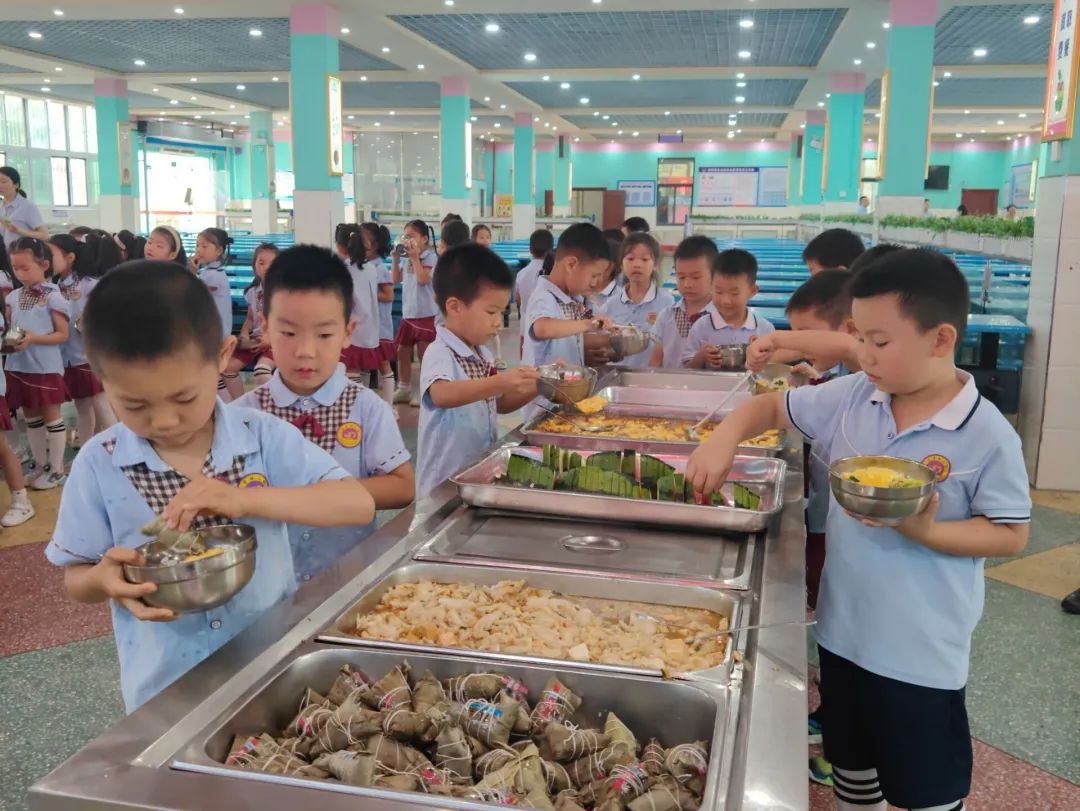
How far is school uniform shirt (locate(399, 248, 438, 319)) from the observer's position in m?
6.63

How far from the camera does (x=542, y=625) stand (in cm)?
130

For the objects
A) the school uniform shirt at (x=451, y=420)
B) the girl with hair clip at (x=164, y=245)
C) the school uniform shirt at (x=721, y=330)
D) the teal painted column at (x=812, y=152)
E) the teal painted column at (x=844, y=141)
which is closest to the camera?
the school uniform shirt at (x=451, y=420)

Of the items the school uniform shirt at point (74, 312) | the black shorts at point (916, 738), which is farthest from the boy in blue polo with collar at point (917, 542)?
the school uniform shirt at point (74, 312)

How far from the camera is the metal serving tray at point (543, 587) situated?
1180 mm

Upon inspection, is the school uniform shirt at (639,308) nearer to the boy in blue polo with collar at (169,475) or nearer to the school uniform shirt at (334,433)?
the school uniform shirt at (334,433)

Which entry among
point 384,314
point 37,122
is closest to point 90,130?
point 37,122

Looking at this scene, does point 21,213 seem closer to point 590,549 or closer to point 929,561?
point 590,549

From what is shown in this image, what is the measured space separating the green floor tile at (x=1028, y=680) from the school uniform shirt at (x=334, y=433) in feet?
5.67

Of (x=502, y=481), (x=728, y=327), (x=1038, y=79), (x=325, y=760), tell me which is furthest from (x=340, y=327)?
(x=1038, y=79)

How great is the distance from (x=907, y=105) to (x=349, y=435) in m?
8.84

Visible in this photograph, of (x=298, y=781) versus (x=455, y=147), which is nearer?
(x=298, y=781)

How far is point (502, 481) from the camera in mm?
1844

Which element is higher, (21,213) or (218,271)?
(21,213)

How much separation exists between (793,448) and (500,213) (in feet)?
75.8
